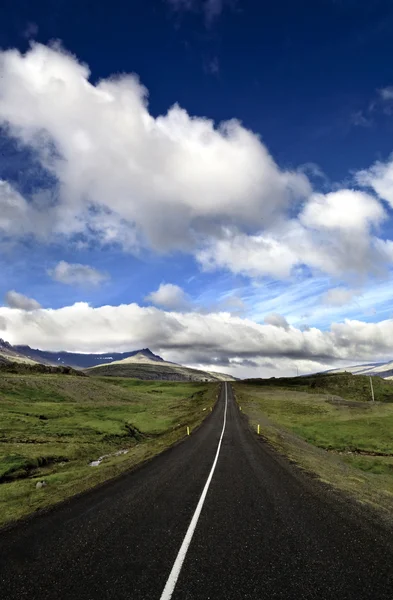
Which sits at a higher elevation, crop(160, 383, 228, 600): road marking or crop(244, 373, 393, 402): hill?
crop(244, 373, 393, 402): hill

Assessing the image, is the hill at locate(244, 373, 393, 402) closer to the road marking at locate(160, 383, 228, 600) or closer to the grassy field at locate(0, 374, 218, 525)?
the grassy field at locate(0, 374, 218, 525)

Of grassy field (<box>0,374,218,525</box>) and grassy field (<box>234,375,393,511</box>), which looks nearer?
grassy field (<box>0,374,218,525</box>)

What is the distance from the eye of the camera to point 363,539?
30.2 feet

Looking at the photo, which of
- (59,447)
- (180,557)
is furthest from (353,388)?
(180,557)

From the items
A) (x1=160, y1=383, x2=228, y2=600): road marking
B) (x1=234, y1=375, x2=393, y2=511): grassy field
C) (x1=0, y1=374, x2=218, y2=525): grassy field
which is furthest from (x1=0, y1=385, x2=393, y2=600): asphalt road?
(x1=234, y1=375, x2=393, y2=511): grassy field

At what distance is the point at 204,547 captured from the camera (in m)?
8.73

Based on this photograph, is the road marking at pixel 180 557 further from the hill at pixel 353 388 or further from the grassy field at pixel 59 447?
the hill at pixel 353 388

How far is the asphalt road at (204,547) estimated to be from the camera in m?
6.72

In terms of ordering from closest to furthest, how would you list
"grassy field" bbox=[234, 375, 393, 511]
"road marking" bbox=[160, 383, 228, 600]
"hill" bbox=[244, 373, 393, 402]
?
"road marking" bbox=[160, 383, 228, 600] → "grassy field" bbox=[234, 375, 393, 511] → "hill" bbox=[244, 373, 393, 402]

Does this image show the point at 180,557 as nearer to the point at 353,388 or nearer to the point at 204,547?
the point at 204,547

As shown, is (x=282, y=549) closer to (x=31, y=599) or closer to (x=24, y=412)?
(x=31, y=599)

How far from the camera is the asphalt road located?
22.0 feet

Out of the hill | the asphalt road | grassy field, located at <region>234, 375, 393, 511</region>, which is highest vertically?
the hill

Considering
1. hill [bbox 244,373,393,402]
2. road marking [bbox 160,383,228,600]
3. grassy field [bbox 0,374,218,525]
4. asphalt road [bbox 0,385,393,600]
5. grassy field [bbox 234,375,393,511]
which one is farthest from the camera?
hill [bbox 244,373,393,402]
